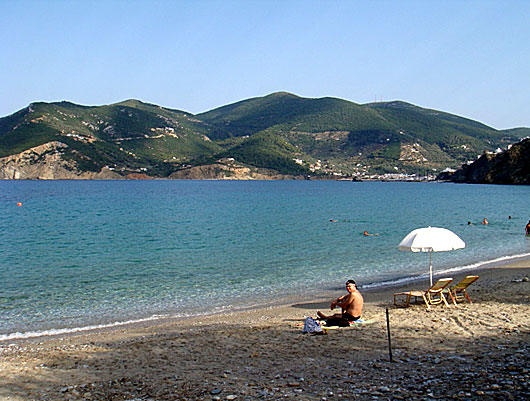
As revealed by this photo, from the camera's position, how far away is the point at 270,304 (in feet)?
52.7

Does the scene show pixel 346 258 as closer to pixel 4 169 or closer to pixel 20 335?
pixel 20 335

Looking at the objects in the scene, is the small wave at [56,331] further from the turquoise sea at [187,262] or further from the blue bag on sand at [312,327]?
the blue bag on sand at [312,327]

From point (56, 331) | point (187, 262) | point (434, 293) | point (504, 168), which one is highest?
point (504, 168)

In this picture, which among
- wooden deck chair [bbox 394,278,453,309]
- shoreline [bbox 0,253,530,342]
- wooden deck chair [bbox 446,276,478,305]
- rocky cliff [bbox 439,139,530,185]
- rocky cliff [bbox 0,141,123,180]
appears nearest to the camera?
shoreline [bbox 0,253,530,342]

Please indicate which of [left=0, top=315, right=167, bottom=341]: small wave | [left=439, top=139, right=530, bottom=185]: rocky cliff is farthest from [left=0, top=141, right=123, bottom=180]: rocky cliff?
[left=0, top=315, right=167, bottom=341]: small wave

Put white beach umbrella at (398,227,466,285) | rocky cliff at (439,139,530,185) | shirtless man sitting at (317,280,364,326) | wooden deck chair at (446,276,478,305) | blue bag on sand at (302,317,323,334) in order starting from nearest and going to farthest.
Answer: blue bag on sand at (302,317,323,334)
shirtless man sitting at (317,280,364,326)
white beach umbrella at (398,227,466,285)
wooden deck chair at (446,276,478,305)
rocky cliff at (439,139,530,185)

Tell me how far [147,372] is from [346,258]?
18067 mm

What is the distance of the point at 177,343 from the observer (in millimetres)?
10867

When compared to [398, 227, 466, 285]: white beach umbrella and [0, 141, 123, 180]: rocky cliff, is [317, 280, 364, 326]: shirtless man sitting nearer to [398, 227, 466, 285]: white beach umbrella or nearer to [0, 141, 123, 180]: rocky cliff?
[398, 227, 466, 285]: white beach umbrella

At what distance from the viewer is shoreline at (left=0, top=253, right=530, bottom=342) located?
12.9 m

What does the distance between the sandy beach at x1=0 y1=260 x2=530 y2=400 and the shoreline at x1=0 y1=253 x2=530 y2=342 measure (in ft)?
1.54

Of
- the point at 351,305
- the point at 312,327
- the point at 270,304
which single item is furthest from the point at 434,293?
the point at 270,304

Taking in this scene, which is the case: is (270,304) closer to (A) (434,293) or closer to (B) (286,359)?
(A) (434,293)

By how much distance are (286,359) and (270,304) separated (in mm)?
7034
